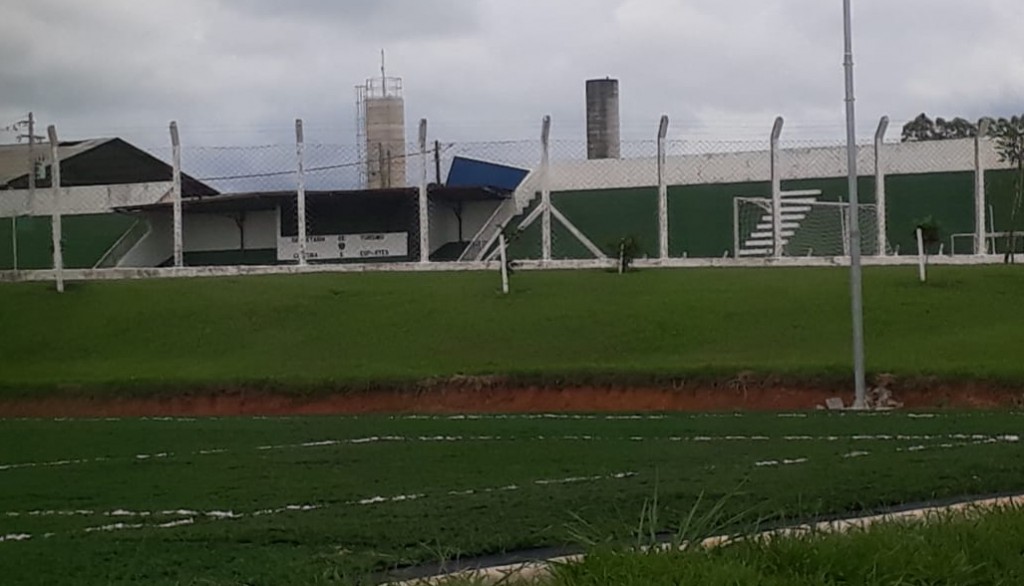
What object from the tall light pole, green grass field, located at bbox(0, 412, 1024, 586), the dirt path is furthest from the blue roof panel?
green grass field, located at bbox(0, 412, 1024, 586)

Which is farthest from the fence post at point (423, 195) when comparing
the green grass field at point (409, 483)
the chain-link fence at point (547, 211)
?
the green grass field at point (409, 483)

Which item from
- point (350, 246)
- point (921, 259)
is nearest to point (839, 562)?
point (921, 259)

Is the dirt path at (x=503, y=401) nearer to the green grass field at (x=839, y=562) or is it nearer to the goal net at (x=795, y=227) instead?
the goal net at (x=795, y=227)

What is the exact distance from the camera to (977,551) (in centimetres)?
748

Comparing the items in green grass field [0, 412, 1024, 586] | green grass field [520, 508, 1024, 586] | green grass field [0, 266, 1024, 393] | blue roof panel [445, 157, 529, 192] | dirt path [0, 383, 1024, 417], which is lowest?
dirt path [0, 383, 1024, 417]

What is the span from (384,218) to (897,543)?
34.6m

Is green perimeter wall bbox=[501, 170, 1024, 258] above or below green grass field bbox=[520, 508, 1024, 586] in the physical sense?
above

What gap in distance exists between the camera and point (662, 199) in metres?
34.0

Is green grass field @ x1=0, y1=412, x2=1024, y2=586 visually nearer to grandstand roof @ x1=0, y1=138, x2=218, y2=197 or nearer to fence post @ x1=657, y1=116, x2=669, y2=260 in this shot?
fence post @ x1=657, y1=116, x2=669, y2=260

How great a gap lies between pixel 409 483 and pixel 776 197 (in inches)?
858

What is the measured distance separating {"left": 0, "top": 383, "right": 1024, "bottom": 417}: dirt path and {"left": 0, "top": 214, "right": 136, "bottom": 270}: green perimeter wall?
48.8 ft

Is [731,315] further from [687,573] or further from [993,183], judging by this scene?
[687,573]

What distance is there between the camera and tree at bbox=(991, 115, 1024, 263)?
33688mm

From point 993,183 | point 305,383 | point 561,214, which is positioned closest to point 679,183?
point 561,214
